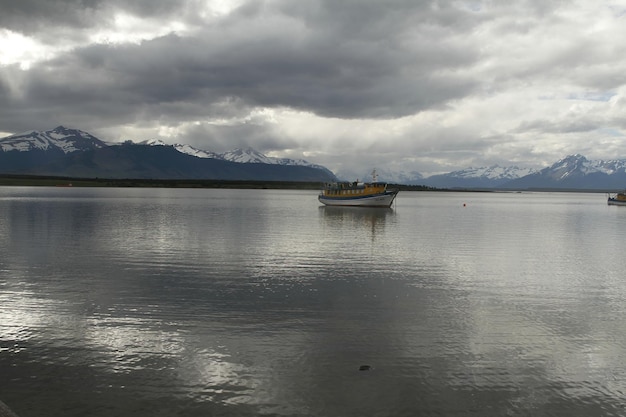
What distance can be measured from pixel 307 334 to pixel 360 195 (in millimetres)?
98239

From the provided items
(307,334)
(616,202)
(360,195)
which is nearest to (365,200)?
(360,195)

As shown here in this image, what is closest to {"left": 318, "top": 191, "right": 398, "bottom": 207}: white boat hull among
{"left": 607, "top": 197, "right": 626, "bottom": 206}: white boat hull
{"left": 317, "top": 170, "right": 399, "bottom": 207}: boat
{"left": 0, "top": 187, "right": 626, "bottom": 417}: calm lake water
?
{"left": 317, "top": 170, "right": 399, "bottom": 207}: boat

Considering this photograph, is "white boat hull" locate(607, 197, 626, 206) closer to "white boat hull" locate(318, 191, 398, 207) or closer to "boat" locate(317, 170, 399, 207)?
"boat" locate(317, 170, 399, 207)

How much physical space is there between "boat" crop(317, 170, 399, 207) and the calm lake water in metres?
76.6

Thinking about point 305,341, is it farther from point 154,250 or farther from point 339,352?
point 154,250

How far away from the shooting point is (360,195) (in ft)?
378

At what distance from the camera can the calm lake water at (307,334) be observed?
41.7 feet

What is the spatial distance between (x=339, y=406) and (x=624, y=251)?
139 ft

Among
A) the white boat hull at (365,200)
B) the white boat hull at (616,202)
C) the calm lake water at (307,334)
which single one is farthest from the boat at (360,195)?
the white boat hull at (616,202)

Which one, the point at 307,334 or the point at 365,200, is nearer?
the point at 307,334

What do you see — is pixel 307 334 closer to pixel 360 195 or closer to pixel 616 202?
pixel 360 195

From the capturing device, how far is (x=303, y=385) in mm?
13445

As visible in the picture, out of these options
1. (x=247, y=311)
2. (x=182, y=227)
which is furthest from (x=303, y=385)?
(x=182, y=227)

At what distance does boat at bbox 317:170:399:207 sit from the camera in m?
114
